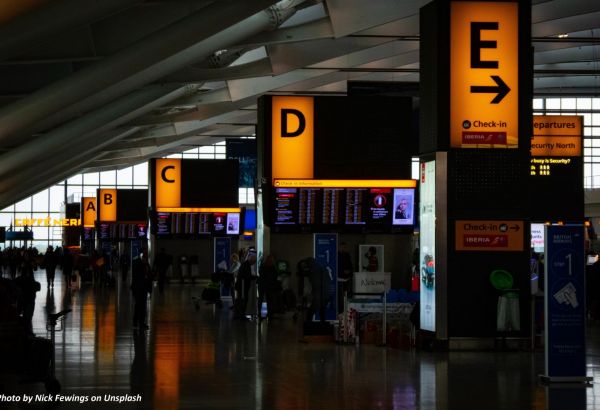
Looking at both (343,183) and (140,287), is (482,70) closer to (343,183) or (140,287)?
(343,183)

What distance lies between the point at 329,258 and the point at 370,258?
93.5 inches

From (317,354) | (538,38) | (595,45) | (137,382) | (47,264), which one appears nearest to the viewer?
(137,382)

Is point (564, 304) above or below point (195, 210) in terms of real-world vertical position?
below

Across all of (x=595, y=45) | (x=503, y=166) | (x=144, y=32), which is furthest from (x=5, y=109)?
(x=595, y=45)

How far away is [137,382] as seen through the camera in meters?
12.8

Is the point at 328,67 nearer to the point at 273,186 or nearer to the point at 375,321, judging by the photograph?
the point at 273,186

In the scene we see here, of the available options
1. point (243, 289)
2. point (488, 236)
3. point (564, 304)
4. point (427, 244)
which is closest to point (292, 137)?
point (243, 289)

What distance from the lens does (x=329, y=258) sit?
2269 centimetres

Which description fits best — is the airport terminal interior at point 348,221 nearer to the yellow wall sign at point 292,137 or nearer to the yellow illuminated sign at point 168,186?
the yellow wall sign at point 292,137

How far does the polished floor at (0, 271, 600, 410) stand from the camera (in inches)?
449

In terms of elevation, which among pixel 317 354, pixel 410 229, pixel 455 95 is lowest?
pixel 317 354

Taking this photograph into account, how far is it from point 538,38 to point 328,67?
6.20m

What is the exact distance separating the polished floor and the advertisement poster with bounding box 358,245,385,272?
12.0 ft

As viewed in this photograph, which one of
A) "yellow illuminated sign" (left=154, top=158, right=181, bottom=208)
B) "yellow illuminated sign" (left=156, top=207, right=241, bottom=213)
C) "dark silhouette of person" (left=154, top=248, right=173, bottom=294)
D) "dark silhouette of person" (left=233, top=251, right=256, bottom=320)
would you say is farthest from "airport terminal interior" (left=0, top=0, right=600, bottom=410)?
"yellow illuminated sign" (left=154, top=158, right=181, bottom=208)
